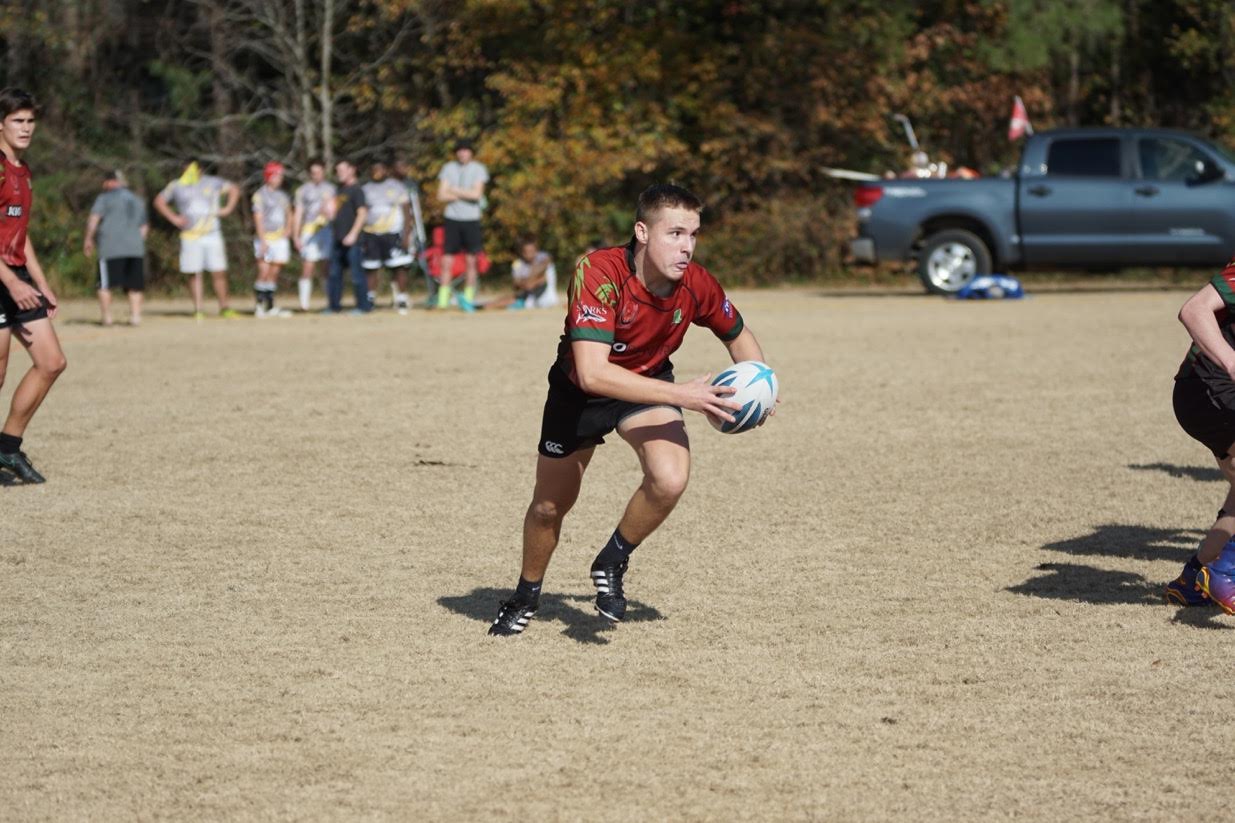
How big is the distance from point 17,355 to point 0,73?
18.0 m

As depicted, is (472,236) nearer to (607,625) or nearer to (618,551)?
(607,625)

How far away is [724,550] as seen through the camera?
27.4ft

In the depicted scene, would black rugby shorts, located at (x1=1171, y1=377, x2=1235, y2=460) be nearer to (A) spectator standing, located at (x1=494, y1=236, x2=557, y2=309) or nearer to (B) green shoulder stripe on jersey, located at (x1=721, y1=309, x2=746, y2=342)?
(B) green shoulder stripe on jersey, located at (x1=721, y1=309, x2=746, y2=342)

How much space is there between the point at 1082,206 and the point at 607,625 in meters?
18.1

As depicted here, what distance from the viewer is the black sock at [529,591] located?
22.1 ft

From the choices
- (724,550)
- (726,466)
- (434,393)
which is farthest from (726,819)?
(434,393)

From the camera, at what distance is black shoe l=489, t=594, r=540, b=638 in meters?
6.71

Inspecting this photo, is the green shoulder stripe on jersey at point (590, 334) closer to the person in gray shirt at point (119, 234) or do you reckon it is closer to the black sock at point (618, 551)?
the black sock at point (618, 551)

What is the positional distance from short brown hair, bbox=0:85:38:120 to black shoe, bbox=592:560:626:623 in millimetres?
4897

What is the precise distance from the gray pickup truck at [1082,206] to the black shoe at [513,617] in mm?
18085

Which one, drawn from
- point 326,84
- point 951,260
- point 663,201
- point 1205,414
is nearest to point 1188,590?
point 1205,414

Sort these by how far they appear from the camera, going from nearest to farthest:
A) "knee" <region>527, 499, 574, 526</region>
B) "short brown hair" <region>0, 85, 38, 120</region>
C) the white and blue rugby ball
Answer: the white and blue rugby ball → "knee" <region>527, 499, 574, 526</region> → "short brown hair" <region>0, 85, 38, 120</region>

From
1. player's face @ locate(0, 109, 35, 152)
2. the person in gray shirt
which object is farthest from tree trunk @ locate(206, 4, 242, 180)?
player's face @ locate(0, 109, 35, 152)

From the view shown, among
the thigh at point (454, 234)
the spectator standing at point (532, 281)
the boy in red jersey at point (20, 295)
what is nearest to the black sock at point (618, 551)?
the boy in red jersey at point (20, 295)
